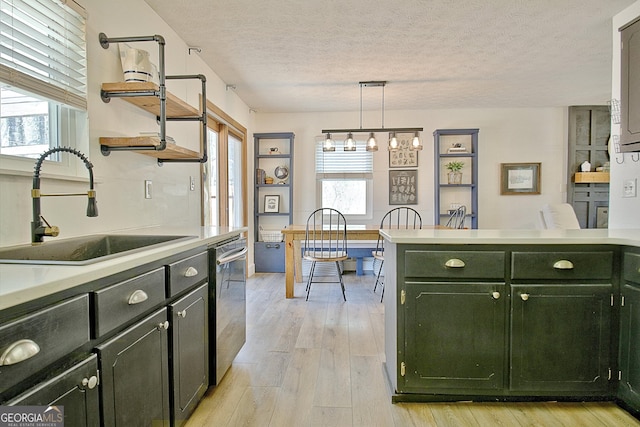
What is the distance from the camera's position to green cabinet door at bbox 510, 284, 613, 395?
5.60ft

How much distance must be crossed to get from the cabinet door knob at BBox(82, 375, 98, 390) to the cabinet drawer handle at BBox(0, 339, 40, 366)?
8.4 inches

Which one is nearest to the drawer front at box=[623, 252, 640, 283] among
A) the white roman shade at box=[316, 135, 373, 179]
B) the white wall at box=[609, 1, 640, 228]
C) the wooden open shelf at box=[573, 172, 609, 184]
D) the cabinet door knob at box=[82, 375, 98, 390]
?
the white wall at box=[609, 1, 640, 228]

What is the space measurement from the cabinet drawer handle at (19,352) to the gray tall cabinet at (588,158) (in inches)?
239

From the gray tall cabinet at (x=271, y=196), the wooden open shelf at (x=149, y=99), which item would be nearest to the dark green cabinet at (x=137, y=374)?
the wooden open shelf at (x=149, y=99)

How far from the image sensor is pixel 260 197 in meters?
5.36

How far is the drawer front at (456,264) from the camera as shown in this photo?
5.64 ft

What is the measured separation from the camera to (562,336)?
5.64 feet

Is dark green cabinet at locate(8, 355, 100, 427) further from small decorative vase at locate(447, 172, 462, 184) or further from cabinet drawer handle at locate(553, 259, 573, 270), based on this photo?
small decorative vase at locate(447, 172, 462, 184)

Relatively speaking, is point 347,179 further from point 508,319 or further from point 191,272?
point 191,272

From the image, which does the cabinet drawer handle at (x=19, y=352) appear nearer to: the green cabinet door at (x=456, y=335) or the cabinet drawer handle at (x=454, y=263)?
the green cabinet door at (x=456, y=335)

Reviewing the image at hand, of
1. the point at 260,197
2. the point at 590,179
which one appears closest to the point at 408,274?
the point at 260,197

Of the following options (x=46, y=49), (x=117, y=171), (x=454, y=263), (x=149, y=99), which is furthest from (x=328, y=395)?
(x=46, y=49)

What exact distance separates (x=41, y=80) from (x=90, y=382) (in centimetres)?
127

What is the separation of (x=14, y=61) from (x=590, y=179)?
616 centimetres
